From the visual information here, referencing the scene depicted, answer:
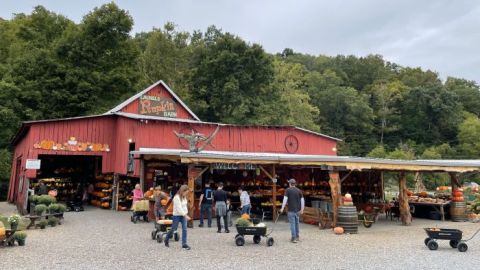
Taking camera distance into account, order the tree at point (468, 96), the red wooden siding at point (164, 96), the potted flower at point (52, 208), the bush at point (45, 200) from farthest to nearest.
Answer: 1. the tree at point (468, 96)
2. the red wooden siding at point (164, 96)
3. the bush at point (45, 200)
4. the potted flower at point (52, 208)

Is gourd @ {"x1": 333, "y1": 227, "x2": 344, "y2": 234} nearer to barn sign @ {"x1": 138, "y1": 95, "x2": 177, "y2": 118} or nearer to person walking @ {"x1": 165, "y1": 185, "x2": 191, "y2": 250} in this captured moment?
person walking @ {"x1": 165, "y1": 185, "x2": 191, "y2": 250}

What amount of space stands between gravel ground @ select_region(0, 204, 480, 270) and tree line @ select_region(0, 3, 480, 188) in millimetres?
22556

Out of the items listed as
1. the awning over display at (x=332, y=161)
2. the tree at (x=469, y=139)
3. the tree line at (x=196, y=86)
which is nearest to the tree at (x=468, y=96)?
the tree line at (x=196, y=86)

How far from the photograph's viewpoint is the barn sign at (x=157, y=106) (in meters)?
26.4

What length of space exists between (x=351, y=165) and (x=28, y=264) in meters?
10.4

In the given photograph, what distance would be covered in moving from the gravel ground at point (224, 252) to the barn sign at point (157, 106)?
503 inches

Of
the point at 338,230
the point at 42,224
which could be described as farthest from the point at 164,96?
the point at 338,230

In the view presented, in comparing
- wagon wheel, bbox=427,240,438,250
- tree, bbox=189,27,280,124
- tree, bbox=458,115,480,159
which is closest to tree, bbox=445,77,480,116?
tree, bbox=458,115,480,159

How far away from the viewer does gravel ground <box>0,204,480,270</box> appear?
8844 mm

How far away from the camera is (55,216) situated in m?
16.0

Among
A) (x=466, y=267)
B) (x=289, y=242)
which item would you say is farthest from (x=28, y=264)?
(x=466, y=267)

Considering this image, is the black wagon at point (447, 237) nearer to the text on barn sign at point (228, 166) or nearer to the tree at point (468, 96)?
the text on barn sign at point (228, 166)

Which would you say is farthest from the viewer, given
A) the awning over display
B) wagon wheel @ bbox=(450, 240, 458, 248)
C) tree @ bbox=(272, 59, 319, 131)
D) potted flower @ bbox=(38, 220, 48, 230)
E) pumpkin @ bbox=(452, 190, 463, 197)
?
tree @ bbox=(272, 59, 319, 131)

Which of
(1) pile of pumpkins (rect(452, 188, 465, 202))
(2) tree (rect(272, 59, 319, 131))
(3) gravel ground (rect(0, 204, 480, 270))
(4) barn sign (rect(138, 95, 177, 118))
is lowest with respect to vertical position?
(3) gravel ground (rect(0, 204, 480, 270))
